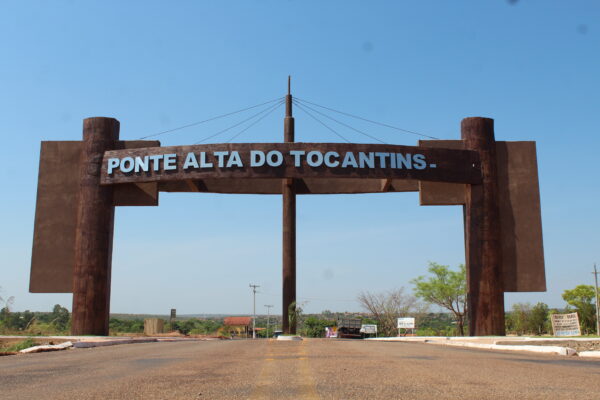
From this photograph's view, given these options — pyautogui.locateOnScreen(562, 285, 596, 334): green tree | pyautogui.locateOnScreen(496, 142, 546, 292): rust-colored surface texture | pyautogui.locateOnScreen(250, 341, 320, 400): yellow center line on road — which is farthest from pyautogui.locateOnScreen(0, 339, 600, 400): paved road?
pyautogui.locateOnScreen(562, 285, 596, 334): green tree

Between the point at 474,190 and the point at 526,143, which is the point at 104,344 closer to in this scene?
the point at 474,190

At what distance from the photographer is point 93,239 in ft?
94.3

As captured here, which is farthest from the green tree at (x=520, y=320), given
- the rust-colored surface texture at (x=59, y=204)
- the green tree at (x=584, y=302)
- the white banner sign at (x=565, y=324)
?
the rust-colored surface texture at (x=59, y=204)

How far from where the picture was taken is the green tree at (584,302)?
69.0m

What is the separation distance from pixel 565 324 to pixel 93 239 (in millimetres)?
27796

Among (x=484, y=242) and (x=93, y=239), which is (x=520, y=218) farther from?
(x=93, y=239)

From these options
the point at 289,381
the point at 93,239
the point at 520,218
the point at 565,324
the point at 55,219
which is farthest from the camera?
the point at 565,324

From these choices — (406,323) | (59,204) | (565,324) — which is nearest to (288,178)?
(59,204)

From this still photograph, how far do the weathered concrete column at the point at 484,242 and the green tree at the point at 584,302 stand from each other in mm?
47057

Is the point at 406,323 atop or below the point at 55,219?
below

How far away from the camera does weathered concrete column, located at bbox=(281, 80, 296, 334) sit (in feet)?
99.0

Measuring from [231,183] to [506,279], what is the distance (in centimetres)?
1546

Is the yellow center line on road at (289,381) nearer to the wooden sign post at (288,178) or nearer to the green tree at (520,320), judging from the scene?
the wooden sign post at (288,178)

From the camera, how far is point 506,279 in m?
29.0
